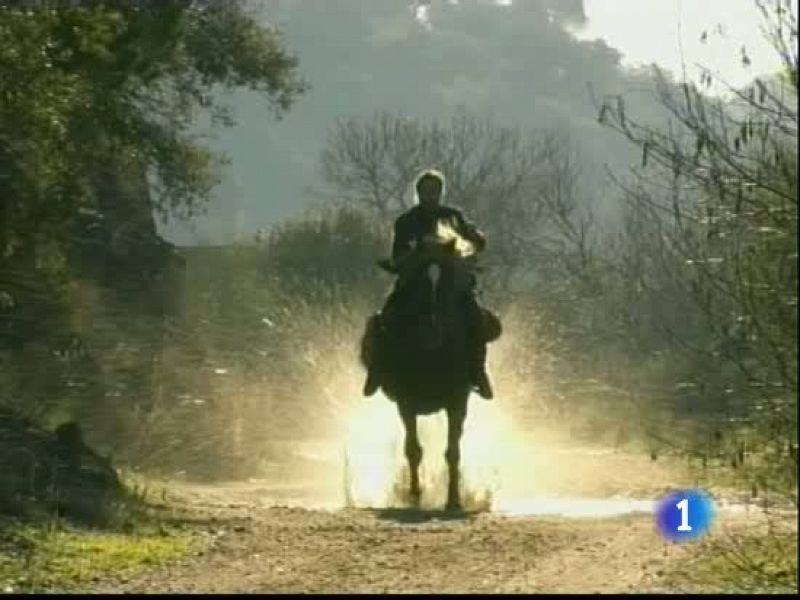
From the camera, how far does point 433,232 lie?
56.0ft

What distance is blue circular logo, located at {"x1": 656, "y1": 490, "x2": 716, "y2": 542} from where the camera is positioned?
45.6 feet

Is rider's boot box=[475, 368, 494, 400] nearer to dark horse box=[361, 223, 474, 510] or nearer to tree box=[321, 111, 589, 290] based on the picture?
dark horse box=[361, 223, 474, 510]

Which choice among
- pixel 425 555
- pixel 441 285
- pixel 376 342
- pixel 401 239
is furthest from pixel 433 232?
pixel 425 555

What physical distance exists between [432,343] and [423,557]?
477cm

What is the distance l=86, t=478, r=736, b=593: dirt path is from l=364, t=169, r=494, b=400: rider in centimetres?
190

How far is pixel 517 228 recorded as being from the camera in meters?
78.9

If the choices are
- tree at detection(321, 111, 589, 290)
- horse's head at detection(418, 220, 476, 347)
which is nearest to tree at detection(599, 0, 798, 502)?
horse's head at detection(418, 220, 476, 347)

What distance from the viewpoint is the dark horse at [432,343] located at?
54.8 feet

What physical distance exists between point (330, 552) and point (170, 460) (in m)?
16.1

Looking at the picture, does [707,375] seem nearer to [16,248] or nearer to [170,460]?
[16,248]

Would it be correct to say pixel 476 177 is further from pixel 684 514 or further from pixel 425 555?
pixel 425 555

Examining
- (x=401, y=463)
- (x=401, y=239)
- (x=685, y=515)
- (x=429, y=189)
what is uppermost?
(x=429, y=189)

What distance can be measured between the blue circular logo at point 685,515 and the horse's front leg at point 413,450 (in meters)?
2.40

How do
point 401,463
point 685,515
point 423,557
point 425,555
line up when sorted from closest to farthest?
1. point 423,557
2. point 425,555
3. point 685,515
4. point 401,463
